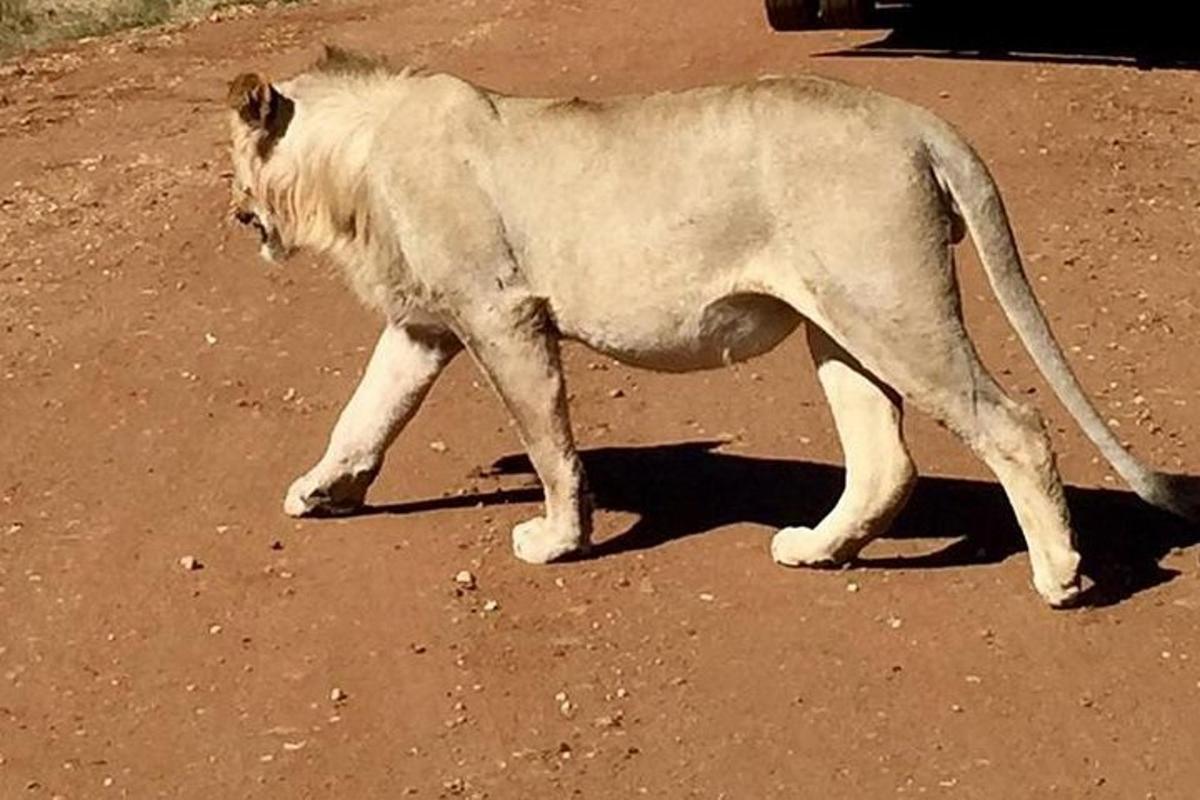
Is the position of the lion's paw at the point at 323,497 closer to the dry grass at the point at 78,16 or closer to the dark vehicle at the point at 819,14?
the dark vehicle at the point at 819,14

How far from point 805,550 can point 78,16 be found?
35.5ft

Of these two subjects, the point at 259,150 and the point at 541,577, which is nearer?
the point at 541,577

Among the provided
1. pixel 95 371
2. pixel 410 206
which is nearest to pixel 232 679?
pixel 410 206

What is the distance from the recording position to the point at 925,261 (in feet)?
21.4

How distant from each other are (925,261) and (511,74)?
7164 mm

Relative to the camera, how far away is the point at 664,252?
22.3 feet

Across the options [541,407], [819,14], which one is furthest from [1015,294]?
[819,14]

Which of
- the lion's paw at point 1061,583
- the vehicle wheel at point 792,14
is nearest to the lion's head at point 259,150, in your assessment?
the lion's paw at point 1061,583

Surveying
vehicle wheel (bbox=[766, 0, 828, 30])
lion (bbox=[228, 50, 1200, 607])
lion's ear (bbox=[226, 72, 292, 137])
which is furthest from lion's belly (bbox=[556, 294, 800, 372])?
vehicle wheel (bbox=[766, 0, 828, 30])

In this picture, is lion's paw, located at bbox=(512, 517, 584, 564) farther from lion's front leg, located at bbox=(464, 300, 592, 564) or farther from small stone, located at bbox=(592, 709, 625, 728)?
small stone, located at bbox=(592, 709, 625, 728)

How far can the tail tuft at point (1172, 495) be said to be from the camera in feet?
22.8

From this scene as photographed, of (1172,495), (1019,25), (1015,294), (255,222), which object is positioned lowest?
(1019,25)

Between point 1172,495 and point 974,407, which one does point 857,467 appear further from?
point 1172,495

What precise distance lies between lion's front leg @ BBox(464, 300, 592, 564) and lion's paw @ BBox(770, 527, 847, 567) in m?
0.56
